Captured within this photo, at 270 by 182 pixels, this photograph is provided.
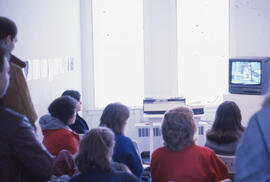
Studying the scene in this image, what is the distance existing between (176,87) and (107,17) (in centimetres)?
151

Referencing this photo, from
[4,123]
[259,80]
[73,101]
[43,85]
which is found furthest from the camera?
[259,80]

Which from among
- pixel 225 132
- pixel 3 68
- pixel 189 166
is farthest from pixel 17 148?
pixel 225 132

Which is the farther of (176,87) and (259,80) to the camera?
(176,87)

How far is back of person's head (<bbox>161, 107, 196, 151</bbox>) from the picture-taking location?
2547 millimetres

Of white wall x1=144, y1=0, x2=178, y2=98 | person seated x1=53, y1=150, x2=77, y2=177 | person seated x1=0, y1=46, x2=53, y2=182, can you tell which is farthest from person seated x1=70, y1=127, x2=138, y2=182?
white wall x1=144, y1=0, x2=178, y2=98

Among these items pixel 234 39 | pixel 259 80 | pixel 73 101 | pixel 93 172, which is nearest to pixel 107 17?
pixel 234 39

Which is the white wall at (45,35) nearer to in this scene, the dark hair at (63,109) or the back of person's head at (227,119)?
the dark hair at (63,109)

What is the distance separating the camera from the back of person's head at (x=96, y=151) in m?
2.08

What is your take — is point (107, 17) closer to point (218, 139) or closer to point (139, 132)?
point (139, 132)

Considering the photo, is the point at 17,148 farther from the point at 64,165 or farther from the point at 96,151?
the point at 64,165

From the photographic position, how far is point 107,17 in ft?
20.7

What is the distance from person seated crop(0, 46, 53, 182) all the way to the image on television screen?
438cm

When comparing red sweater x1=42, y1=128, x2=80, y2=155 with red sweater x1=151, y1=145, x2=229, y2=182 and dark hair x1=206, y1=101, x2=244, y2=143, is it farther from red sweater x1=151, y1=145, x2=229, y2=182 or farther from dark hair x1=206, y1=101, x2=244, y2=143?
dark hair x1=206, y1=101, x2=244, y2=143

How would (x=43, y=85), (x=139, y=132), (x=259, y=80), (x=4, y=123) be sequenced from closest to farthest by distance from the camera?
(x=4, y=123)
(x=43, y=85)
(x=259, y=80)
(x=139, y=132)
